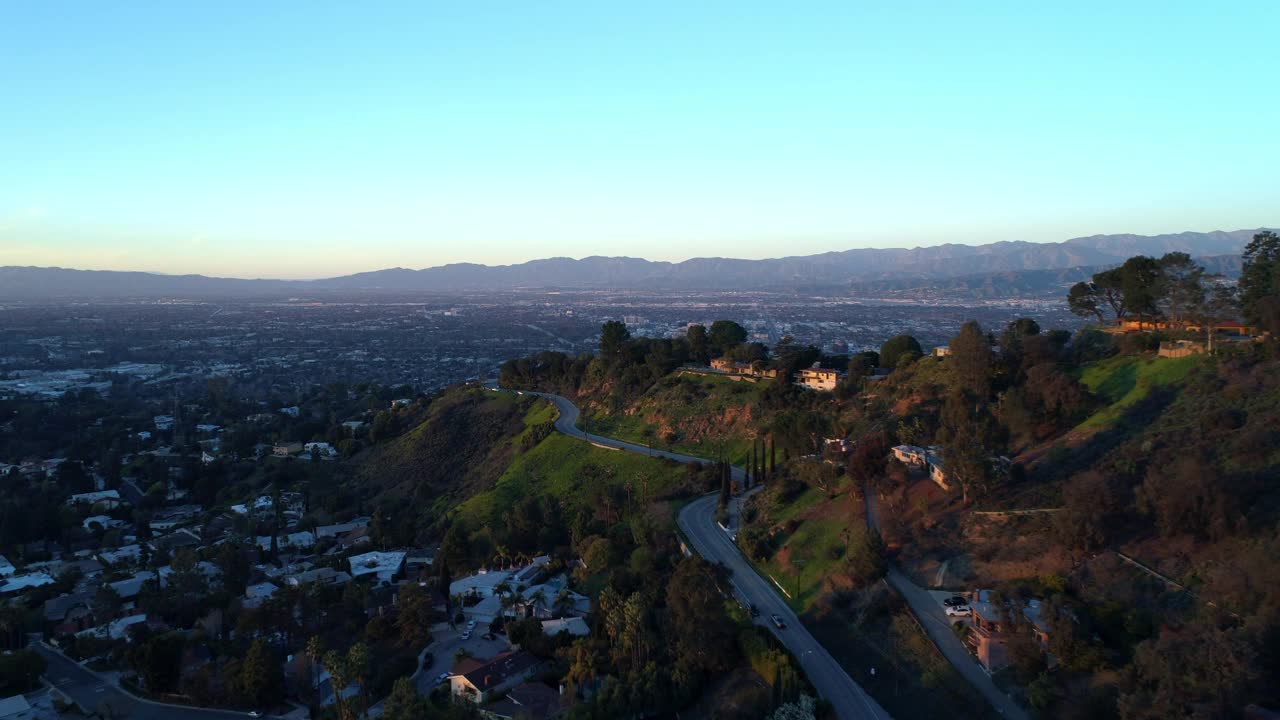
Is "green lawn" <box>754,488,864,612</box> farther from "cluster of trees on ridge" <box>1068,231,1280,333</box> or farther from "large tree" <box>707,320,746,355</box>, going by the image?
"large tree" <box>707,320,746,355</box>

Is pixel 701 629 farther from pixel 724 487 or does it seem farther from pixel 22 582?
pixel 22 582

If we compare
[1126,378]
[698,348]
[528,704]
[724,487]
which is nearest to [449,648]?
[528,704]

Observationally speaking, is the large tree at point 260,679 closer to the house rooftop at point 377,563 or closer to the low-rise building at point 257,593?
the low-rise building at point 257,593

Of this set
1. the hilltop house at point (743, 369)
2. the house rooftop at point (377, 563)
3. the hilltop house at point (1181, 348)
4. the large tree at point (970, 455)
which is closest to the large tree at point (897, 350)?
the hilltop house at point (743, 369)

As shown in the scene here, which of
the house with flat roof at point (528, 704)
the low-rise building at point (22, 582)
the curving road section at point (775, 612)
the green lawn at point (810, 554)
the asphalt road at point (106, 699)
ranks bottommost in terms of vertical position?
the asphalt road at point (106, 699)

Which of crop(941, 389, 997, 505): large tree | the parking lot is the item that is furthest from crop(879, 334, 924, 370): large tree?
the parking lot

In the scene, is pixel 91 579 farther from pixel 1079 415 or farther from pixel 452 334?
pixel 452 334
